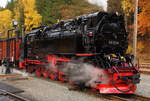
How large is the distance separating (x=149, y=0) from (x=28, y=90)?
1797 centimetres

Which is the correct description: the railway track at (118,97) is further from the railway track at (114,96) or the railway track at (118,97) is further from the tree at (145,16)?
the tree at (145,16)

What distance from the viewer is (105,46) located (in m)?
8.92

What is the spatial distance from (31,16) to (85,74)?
36.5 m

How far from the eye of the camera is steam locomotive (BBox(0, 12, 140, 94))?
8.28m

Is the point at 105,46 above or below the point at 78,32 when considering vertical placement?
below

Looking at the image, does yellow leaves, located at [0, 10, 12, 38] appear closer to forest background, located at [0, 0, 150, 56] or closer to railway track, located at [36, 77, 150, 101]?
forest background, located at [0, 0, 150, 56]

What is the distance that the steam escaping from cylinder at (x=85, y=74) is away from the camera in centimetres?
830

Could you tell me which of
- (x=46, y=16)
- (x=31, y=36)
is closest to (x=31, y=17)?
(x=46, y=16)

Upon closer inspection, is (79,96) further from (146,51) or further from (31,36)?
(146,51)

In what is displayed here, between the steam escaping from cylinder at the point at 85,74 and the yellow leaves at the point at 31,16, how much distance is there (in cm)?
3371

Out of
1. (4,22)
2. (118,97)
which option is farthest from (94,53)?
(4,22)

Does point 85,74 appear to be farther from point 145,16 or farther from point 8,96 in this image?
point 145,16

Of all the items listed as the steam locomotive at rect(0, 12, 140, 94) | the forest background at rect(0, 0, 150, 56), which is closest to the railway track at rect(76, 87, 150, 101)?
the steam locomotive at rect(0, 12, 140, 94)

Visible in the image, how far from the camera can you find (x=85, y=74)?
9.05 meters
